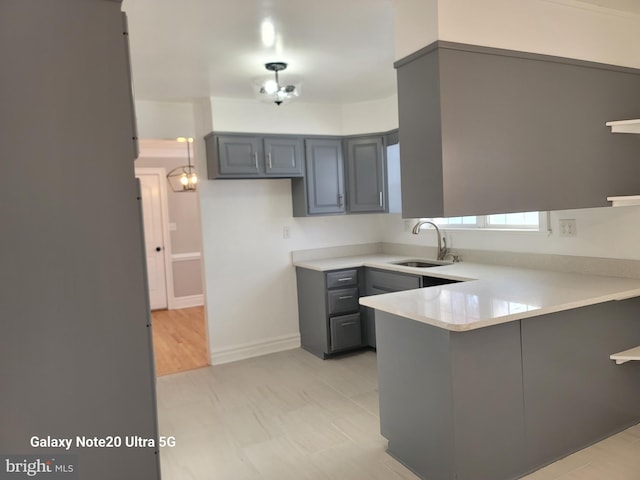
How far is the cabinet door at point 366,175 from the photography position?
4414 millimetres

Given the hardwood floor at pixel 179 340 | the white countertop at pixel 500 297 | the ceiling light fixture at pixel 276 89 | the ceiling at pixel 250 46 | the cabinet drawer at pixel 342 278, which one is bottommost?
the hardwood floor at pixel 179 340

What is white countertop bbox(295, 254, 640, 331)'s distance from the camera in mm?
2064

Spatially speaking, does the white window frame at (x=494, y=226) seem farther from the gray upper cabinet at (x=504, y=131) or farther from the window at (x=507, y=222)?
the gray upper cabinet at (x=504, y=131)

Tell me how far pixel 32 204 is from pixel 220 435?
7.20ft

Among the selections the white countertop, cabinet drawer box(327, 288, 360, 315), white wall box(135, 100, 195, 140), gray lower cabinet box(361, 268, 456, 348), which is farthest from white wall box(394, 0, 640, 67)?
white wall box(135, 100, 195, 140)

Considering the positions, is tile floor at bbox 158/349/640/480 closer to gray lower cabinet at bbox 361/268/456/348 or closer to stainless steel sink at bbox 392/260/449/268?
gray lower cabinet at bbox 361/268/456/348

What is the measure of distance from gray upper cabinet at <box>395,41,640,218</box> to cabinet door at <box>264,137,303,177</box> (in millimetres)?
2011

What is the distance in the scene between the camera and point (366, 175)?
4477 millimetres

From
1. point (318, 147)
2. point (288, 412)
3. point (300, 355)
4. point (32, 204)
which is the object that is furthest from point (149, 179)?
point (32, 204)

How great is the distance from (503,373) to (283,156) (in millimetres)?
2751

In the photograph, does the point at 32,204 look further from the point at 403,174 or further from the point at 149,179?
the point at 149,179

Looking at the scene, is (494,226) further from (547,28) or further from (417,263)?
(547,28)

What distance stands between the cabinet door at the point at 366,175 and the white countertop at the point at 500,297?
4.65 feet

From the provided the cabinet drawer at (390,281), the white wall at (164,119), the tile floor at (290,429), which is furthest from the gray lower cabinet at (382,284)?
the white wall at (164,119)
